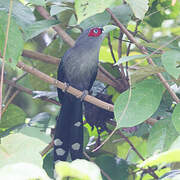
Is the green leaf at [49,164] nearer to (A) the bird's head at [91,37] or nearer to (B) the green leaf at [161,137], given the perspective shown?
(B) the green leaf at [161,137]

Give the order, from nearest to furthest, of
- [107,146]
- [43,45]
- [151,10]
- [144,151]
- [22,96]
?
[151,10]
[107,146]
[144,151]
[43,45]
[22,96]

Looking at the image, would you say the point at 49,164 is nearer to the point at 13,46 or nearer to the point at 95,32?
the point at 13,46

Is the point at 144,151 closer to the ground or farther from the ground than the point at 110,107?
closer to the ground

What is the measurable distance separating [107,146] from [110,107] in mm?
728

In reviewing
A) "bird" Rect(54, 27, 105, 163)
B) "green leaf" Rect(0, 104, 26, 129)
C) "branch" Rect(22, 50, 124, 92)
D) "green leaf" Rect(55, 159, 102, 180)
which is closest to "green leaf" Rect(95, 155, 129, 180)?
"bird" Rect(54, 27, 105, 163)

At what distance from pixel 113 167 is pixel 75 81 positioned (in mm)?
1256

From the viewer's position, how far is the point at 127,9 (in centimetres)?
217

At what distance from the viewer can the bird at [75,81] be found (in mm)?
2465

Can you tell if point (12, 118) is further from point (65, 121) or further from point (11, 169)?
point (11, 169)

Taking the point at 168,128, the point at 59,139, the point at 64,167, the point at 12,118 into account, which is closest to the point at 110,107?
the point at 168,128

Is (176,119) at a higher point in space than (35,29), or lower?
lower

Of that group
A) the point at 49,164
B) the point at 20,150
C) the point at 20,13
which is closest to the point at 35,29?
the point at 20,13

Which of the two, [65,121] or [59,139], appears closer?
[59,139]

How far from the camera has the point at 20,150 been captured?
987 mm
